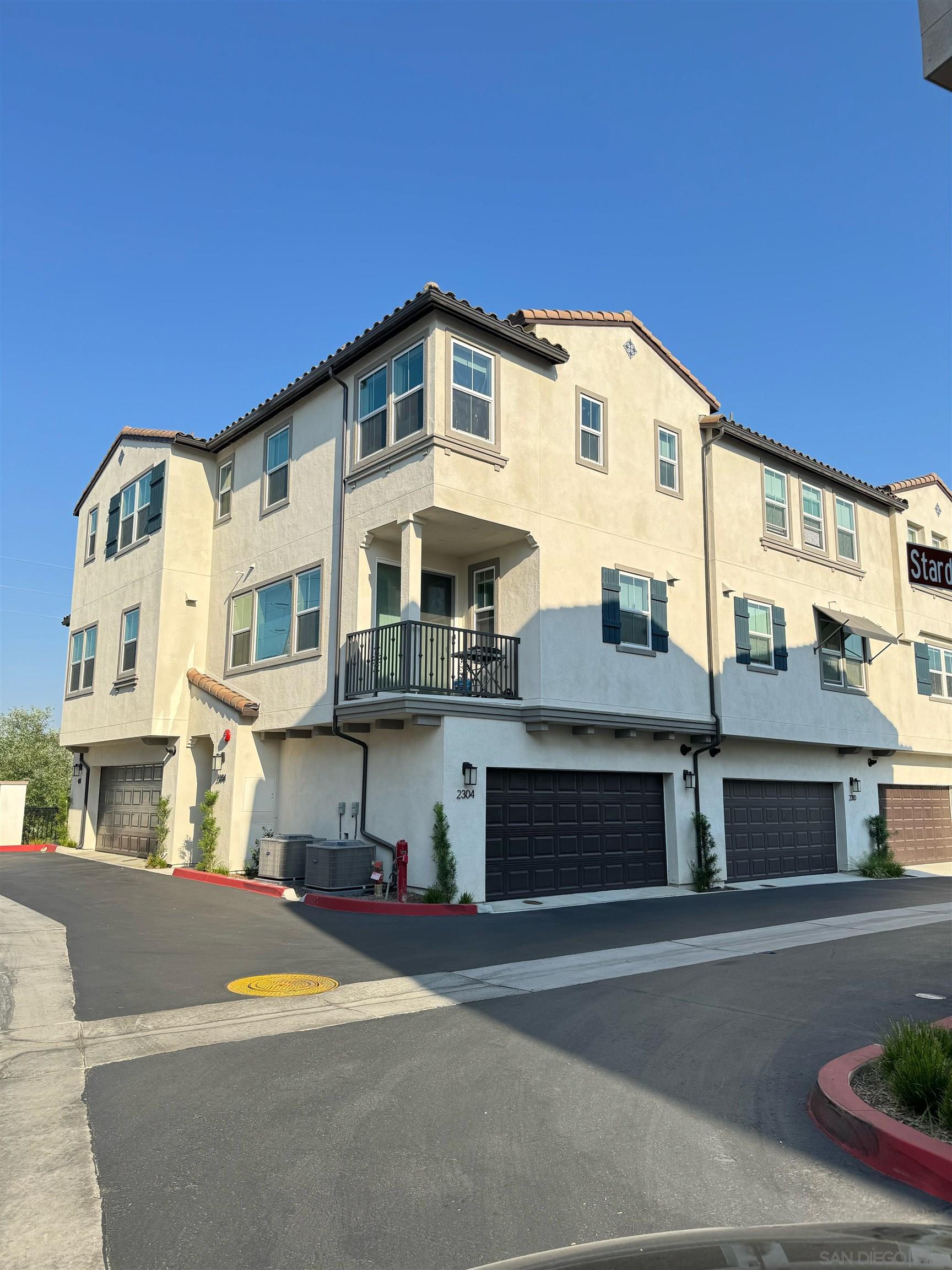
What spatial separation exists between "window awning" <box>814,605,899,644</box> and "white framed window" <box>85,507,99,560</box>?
20.1m

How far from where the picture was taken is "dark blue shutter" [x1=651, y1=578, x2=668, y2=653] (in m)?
18.7

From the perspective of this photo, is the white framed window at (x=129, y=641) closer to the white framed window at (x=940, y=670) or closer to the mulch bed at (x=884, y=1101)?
the mulch bed at (x=884, y=1101)

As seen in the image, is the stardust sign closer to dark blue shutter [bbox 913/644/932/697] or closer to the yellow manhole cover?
the yellow manhole cover

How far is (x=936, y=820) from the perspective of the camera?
90.4 feet

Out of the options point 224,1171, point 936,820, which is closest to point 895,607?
point 936,820

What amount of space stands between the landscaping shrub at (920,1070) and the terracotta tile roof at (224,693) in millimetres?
15140

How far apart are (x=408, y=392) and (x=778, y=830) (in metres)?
13.5

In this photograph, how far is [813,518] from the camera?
925 inches

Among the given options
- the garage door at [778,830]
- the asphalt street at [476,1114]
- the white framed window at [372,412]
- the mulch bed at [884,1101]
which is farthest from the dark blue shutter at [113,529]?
the mulch bed at [884,1101]

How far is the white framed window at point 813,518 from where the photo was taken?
2320 cm

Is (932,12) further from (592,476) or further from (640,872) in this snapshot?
(640,872)

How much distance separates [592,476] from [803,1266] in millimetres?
16239

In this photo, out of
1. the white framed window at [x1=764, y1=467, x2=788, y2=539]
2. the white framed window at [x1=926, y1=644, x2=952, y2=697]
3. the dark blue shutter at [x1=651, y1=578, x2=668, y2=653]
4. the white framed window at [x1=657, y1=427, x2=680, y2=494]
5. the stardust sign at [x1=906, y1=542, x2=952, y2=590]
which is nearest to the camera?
the stardust sign at [x1=906, y1=542, x2=952, y2=590]

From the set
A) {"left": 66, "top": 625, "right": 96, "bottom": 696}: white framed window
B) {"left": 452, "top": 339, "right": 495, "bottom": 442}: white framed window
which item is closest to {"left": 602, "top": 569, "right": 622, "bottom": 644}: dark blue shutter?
{"left": 452, "top": 339, "right": 495, "bottom": 442}: white framed window
